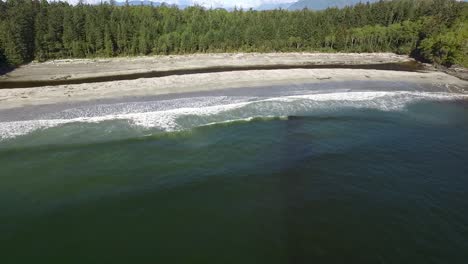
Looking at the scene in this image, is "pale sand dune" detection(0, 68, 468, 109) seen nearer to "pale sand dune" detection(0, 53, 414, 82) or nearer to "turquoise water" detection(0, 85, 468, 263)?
"turquoise water" detection(0, 85, 468, 263)

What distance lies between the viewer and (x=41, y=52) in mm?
79312

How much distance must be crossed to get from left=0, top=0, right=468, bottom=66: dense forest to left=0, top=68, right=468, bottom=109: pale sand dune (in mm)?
21940

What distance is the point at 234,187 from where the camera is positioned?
23281mm

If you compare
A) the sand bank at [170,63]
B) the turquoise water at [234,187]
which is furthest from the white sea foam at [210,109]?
the sand bank at [170,63]

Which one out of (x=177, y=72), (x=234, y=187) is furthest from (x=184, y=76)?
(x=234, y=187)

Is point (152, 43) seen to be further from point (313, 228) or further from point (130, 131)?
Answer: point (313, 228)

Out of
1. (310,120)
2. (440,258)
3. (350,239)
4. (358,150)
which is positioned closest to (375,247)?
(350,239)

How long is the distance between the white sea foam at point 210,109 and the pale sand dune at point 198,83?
6.46 metres

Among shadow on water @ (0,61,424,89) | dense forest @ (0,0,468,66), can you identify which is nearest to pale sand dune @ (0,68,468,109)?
shadow on water @ (0,61,424,89)

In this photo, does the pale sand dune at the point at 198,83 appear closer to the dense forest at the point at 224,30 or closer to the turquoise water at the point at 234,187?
the turquoise water at the point at 234,187

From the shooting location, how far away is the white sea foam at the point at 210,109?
34.7 m

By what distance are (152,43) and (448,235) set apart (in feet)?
292

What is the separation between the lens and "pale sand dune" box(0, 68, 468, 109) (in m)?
45.2

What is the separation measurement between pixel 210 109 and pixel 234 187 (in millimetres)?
17491
